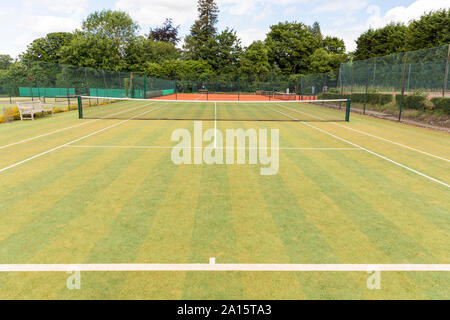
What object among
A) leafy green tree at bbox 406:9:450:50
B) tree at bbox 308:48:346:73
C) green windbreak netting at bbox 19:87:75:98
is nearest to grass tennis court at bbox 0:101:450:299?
green windbreak netting at bbox 19:87:75:98

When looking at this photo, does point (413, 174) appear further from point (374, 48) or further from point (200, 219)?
point (374, 48)

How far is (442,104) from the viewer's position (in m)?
17.3

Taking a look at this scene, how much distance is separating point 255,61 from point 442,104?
56022 mm

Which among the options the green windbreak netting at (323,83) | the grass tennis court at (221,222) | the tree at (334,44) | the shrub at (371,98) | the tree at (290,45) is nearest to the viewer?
the grass tennis court at (221,222)

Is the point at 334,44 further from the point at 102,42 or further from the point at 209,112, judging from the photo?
the point at 209,112

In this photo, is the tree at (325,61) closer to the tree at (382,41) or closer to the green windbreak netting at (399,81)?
the tree at (382,41)

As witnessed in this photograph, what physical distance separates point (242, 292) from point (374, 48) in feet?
243

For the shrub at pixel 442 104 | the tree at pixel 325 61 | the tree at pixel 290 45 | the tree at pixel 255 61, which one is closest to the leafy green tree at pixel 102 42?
the tree at pixel 255 61

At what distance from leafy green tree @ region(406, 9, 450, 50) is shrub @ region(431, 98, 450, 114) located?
34.8 metres

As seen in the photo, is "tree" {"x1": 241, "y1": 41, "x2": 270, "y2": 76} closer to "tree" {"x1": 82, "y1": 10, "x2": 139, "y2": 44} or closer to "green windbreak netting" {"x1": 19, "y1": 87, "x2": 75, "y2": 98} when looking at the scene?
"tree" {"x1": 82, "y1": 10, "x2": 139, "y2": 44}

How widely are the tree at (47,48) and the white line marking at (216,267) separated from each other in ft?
259

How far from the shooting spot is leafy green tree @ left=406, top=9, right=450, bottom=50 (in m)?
44.8

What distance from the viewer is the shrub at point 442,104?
16906 millimetres

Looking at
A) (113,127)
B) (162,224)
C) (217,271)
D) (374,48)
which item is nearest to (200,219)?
(162,224)
